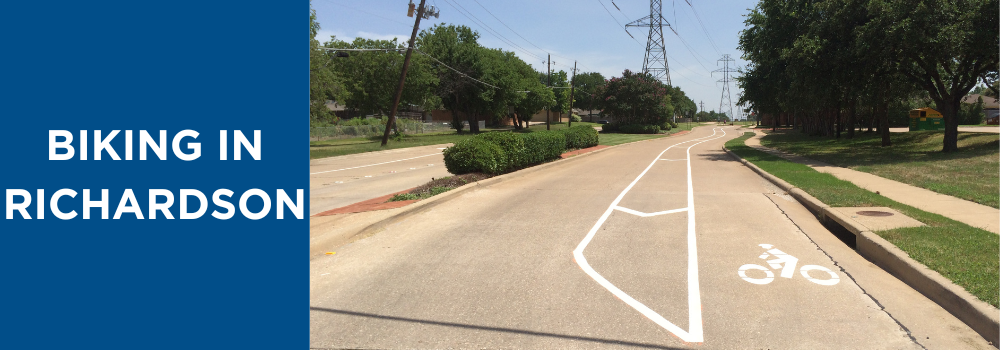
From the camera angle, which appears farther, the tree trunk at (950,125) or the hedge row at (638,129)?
the hedge row at (638,129)

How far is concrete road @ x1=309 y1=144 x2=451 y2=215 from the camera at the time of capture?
13664 millimetres

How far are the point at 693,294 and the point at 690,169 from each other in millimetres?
16061

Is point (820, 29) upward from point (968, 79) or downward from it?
upward

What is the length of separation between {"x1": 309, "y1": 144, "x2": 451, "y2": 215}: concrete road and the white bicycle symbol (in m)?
7.32

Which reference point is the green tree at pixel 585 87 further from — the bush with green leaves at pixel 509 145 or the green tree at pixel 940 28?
the bush with green leaves at pixel 509 145

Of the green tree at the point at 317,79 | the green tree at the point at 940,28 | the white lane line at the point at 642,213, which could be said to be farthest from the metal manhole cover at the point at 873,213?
the green tree at the point at 317,79

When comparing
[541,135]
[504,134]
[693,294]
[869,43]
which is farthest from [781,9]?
[693,294]

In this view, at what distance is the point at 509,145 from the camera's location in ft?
56.9

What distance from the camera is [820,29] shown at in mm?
23719

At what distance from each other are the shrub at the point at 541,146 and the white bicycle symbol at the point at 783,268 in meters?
11.8

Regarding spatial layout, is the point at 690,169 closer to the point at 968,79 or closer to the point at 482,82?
the point at 968,79

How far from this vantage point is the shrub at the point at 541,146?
1958 cm

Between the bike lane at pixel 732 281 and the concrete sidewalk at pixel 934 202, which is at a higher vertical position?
the concrete sidewalk at pixel 934 202

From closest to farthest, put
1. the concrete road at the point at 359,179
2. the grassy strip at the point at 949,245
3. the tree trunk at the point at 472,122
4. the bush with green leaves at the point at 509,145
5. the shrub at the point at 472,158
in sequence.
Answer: the grassy strip at the point at 949,245 → the concrete road at the point at 359,179 → the shrub at the point at 472,158 → the bush with green leaves at the point at 509,145 → the tree trunk at the point at 472,122
